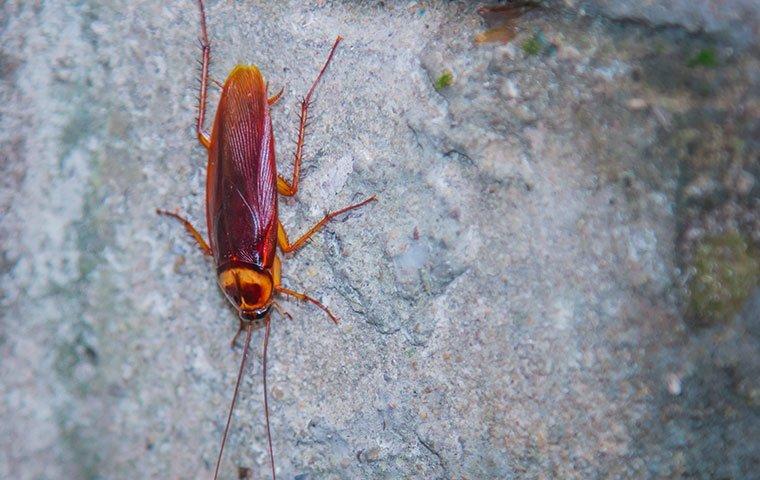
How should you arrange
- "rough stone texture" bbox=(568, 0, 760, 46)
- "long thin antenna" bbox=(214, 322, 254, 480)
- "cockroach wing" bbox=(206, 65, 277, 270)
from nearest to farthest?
"rough stone texture" bbox=(568, 0, 760, 46), "long thin antenna" bbox=(214, 322, 254, 480), "cockroach wing" bbox=(206, 65, 277, 270)

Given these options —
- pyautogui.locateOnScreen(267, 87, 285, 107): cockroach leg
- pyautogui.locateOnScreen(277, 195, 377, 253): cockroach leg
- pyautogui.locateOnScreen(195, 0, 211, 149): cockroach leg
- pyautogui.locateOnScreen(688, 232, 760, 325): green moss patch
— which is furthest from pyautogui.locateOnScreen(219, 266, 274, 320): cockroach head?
pyautogui.locateOnScreen(688, 232, 760, 325): green moss patch

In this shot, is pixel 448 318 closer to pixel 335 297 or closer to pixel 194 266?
pixel 335 297

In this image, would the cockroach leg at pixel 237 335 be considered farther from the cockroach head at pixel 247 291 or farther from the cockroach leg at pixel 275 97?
the cockroach leg at pixel 275 97

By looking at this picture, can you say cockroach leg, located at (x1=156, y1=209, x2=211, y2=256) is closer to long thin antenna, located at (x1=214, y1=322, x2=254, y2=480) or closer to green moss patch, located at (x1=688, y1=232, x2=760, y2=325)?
long thin antenna, located at (x1=214, y1=322, x2=254, y2=480)

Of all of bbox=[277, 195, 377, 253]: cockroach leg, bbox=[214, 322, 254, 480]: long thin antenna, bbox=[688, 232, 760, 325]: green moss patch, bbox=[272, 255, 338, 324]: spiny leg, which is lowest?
bbox=[214, 322, 254, 480]: long thin antenna

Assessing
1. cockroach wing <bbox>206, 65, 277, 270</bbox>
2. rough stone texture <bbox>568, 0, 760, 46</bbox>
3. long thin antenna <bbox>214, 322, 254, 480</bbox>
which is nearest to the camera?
rough stone texture <bbox>568, 0, 760, 46</bbox>

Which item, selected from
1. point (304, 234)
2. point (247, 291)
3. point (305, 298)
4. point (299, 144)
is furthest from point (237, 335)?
point (299, 144)
